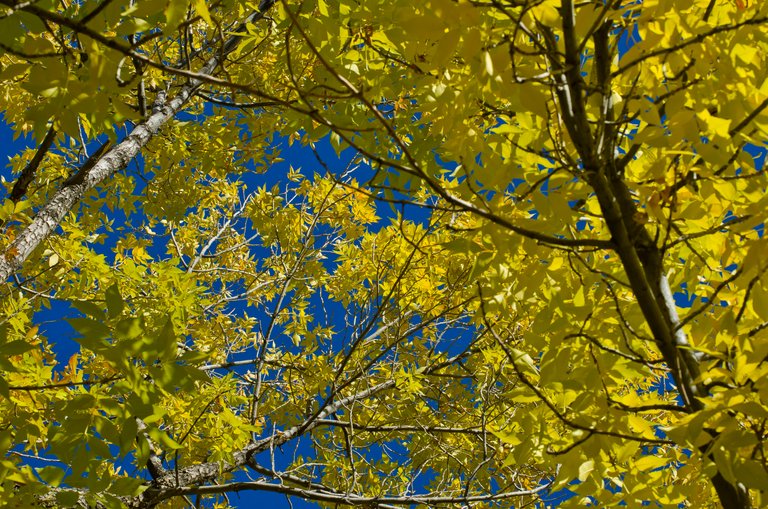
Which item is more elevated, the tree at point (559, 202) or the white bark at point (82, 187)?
the white bark at point (82, 187)

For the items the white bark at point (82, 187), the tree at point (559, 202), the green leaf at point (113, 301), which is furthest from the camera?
the white bark at point (82, 187)

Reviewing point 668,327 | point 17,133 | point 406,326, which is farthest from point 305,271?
point 668,327

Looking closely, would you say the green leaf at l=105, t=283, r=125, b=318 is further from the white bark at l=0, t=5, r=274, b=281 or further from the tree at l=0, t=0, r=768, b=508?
the white bark at l=0, t=5, r=274, b=281

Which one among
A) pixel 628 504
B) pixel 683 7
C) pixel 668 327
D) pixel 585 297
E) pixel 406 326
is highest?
pixel 406 326

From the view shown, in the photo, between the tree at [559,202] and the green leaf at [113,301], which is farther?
the green leaf at [113,301]

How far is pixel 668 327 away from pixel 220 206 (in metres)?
6.17

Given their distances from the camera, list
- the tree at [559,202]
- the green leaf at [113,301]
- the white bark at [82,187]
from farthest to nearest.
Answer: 1. the white bark at [82,187]
2. the green leaf at [113,301]
3. the tree at [559,202]

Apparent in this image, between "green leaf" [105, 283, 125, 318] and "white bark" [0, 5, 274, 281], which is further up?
"white bark" [0, 5, 274, 281]

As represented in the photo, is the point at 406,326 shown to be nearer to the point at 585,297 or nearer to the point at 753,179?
the point at 585,297

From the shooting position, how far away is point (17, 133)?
5.20 metres

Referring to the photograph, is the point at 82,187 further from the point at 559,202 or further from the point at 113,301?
the point at 559,202

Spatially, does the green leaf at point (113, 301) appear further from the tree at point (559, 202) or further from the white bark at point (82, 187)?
the white bark at point (82, 187)

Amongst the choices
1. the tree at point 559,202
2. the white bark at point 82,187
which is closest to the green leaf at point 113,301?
the tree at point 559,202

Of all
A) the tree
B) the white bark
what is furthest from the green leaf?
the white bark
